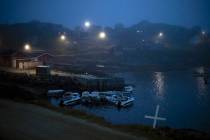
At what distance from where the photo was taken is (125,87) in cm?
6306

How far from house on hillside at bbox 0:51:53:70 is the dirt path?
50.4 m

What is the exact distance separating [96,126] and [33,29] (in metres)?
135

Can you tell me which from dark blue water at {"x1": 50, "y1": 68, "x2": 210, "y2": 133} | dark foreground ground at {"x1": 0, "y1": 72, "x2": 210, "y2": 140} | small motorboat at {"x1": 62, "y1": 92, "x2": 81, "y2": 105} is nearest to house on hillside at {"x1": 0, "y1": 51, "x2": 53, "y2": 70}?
dark blue water at {"x1": 50, "y1": 68, "x2": 210, "y2": 133}

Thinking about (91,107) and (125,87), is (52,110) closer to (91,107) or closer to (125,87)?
(91,107)

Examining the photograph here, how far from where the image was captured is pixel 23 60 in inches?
2793

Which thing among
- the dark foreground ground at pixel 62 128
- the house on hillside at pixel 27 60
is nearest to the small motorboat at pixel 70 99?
the dark foreground ground at pixel 62 128

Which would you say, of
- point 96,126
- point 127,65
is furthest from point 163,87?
point 96,126

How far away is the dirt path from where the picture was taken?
15.8 metres

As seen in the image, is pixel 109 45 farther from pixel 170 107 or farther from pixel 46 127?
pixel 46 127

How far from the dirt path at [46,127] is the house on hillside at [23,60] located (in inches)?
1984

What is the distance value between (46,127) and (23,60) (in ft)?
186

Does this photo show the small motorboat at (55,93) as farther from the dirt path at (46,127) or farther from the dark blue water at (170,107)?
the dirt path at (46,127)

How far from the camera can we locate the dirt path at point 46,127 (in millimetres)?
15805

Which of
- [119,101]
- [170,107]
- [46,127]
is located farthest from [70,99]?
[46,127]
